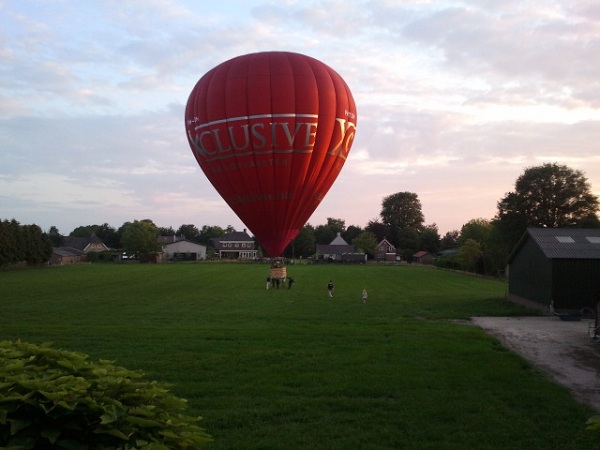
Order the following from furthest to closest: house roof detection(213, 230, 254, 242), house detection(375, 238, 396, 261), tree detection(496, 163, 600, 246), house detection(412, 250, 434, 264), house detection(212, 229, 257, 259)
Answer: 1. house roof detection(213, 230, 254, 242)
2. house detection(212, 229, 257, 259)
3. house detection(375, 238, 396, 261)
4. house detection(412, 250, 434, 264)
5. tree detection(496, 163, 600, 246)

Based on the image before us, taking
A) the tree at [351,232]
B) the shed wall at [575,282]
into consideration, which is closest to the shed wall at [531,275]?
the shed wall at [575,282]

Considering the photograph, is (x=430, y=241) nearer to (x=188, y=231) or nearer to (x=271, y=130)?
(x=188, y=231)

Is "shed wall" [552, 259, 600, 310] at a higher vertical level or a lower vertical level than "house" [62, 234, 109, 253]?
lower

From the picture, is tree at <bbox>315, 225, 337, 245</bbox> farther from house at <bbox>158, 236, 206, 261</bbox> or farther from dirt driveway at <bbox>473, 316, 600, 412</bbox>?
dirt driveway at <bbox>473, 316, 600, 412</bbox>

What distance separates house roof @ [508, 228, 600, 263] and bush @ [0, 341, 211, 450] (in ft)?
86.1

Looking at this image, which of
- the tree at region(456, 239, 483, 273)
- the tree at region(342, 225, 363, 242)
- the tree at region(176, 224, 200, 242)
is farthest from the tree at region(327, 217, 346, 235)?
the tree at region(456, 239, 483, 273)

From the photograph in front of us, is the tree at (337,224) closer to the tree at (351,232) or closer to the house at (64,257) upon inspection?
the tree at (351,232)

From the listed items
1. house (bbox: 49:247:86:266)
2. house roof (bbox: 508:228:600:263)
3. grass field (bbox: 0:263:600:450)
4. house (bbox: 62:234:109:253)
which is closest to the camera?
grass field (bbox: 0:263:600:450)

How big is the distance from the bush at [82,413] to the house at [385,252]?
403 ft

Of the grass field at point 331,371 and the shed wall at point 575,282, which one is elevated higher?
the shed wall at point 575,282

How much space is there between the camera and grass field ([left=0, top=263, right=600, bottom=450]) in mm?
9414

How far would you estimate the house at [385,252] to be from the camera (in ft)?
415

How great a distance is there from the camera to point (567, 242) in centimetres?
2914

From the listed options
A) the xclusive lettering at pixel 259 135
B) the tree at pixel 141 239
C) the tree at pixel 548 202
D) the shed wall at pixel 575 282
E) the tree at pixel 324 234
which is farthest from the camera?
the tree at pixel 324 234
